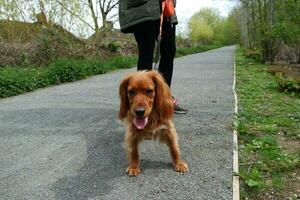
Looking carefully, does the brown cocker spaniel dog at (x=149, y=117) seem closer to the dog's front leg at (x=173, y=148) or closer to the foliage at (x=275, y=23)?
the dog's front leg at (x=173, y=148)

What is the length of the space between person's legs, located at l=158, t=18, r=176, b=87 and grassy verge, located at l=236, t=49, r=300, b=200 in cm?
107

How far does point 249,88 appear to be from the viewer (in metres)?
7.54

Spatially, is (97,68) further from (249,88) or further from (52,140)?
(52,140)

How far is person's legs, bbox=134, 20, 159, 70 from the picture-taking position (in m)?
3.88

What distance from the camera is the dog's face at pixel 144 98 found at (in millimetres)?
2830

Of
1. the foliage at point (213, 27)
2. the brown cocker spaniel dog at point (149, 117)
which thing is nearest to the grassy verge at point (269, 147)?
the brown cocker spaniel dog at point (149, 117)

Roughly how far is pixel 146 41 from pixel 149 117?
119cm

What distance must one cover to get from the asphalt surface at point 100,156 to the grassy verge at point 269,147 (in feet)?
0.62

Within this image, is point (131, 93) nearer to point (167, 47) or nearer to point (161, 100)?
point (161, 100)

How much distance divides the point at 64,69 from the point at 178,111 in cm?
619

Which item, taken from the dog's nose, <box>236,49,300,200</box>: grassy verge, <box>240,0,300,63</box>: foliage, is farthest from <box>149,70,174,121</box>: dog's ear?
<box>240,0,300,63</box>: foliage

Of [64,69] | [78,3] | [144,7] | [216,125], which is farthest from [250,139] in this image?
[78,3]

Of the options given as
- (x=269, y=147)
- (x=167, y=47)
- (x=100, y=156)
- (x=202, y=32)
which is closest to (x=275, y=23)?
(x=167, y=47)

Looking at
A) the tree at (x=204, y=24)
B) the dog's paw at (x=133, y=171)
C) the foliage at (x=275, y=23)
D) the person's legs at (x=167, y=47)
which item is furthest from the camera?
the tree at (x=204, y=24)
